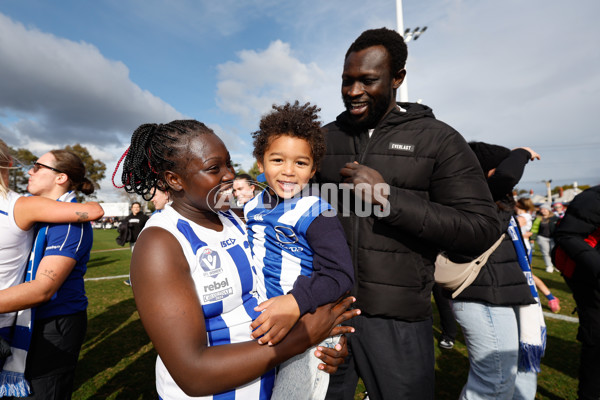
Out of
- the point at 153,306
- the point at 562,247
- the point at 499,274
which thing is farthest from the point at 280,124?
the point at 562,247

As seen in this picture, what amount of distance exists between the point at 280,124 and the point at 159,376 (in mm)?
1563

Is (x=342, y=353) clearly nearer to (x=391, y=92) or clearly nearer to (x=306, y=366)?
(x=306, y=366)

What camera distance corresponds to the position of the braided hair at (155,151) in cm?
160

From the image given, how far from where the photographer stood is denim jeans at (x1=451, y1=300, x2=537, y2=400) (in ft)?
7.92

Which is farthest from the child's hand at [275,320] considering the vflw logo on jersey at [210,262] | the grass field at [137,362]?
the grass field at [137,362]

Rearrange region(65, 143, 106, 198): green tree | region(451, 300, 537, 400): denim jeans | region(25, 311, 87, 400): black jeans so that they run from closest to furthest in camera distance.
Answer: region(25, 311, 87, 400): black jeans < region(451, 300, 537, 400): denim jeans < region(65, 143, 106, 198): green tree

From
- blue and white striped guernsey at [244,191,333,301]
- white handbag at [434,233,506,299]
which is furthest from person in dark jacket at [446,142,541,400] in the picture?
blue and white striped guernsey at [244,191,333,301]

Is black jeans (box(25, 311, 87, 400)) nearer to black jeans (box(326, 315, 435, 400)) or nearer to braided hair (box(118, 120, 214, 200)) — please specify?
braided hair (box(118, 120, 214, 200))

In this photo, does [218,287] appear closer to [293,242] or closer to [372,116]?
[293,242]

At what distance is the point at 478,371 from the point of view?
2490 millimetres

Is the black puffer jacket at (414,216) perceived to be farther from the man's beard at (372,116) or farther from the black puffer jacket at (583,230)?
the black puffer jacket at (583,230)

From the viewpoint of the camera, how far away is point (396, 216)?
1631 millimetres

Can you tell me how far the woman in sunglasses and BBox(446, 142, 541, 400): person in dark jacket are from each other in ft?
10.6

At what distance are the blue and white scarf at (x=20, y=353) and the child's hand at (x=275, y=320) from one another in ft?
6.65
